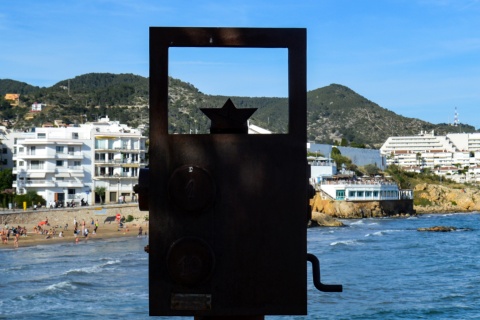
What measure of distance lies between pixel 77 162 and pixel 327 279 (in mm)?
43321

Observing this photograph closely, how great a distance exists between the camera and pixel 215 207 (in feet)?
11.7

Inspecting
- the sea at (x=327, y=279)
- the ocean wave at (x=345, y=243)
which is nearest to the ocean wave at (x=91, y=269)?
the sea at (x=327, y=279)

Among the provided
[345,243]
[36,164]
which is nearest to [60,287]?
[345,243]

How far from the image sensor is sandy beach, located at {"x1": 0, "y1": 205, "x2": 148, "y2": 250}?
57.2 meters

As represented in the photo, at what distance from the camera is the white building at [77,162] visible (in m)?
73.2

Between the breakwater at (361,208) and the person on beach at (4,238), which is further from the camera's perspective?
the breakwater at (361,208)

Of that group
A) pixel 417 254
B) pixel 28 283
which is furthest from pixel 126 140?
pixel 28 283

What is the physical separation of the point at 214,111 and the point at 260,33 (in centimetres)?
42

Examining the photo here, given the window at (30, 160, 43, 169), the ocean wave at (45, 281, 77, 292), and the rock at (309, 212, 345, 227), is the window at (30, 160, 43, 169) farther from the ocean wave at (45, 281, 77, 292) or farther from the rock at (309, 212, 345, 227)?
the ocean wave at (45, 281, 77, 292)

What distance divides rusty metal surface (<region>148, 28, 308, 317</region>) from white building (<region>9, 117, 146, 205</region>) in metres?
71.0

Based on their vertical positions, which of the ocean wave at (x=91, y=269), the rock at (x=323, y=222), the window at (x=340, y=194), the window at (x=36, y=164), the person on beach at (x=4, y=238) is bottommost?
the rock at (x=323, y=222)

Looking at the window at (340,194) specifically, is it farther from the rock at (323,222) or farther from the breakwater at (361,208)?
the rock at (323,222)

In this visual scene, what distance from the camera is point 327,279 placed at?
36.7 meters

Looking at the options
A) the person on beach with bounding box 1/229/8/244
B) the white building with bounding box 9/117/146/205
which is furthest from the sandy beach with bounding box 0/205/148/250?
the white building with bounding box 9/117/146/205
